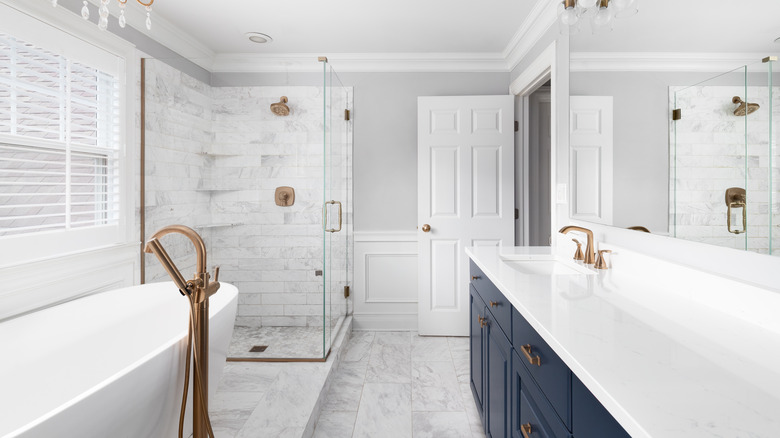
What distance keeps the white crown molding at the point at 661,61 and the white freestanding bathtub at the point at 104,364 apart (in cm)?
186

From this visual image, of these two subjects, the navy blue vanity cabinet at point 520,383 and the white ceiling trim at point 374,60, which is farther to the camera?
the white ceiling trim at point 374,60

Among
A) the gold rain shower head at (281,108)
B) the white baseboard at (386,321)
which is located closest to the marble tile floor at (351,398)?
the white baseboard at (386,321)

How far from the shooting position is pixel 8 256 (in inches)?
65.4

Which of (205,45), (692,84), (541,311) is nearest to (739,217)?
(692,84)

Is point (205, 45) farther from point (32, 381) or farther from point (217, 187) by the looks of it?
point (32, 381)

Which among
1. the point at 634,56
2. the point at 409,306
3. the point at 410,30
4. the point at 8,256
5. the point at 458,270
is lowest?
the point at 409,306

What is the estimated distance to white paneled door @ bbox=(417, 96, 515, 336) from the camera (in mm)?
3125

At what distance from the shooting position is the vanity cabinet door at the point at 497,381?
1429 mm

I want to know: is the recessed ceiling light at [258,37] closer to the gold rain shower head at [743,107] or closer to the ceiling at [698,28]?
the ceiling at [698,28]

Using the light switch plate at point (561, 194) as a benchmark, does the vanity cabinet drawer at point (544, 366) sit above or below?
below

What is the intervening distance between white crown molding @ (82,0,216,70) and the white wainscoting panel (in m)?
1.97

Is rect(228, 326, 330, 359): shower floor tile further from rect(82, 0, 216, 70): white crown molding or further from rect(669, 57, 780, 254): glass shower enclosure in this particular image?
rect(669, 57, 780, 254): glass shower enclosure

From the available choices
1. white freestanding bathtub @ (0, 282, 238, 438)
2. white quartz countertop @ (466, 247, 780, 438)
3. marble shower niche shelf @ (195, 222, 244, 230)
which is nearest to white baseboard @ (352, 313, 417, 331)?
marble shower niche shelf @ (195, 222, 244, 230)

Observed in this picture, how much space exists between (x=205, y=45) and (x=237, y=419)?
2.72 meters
